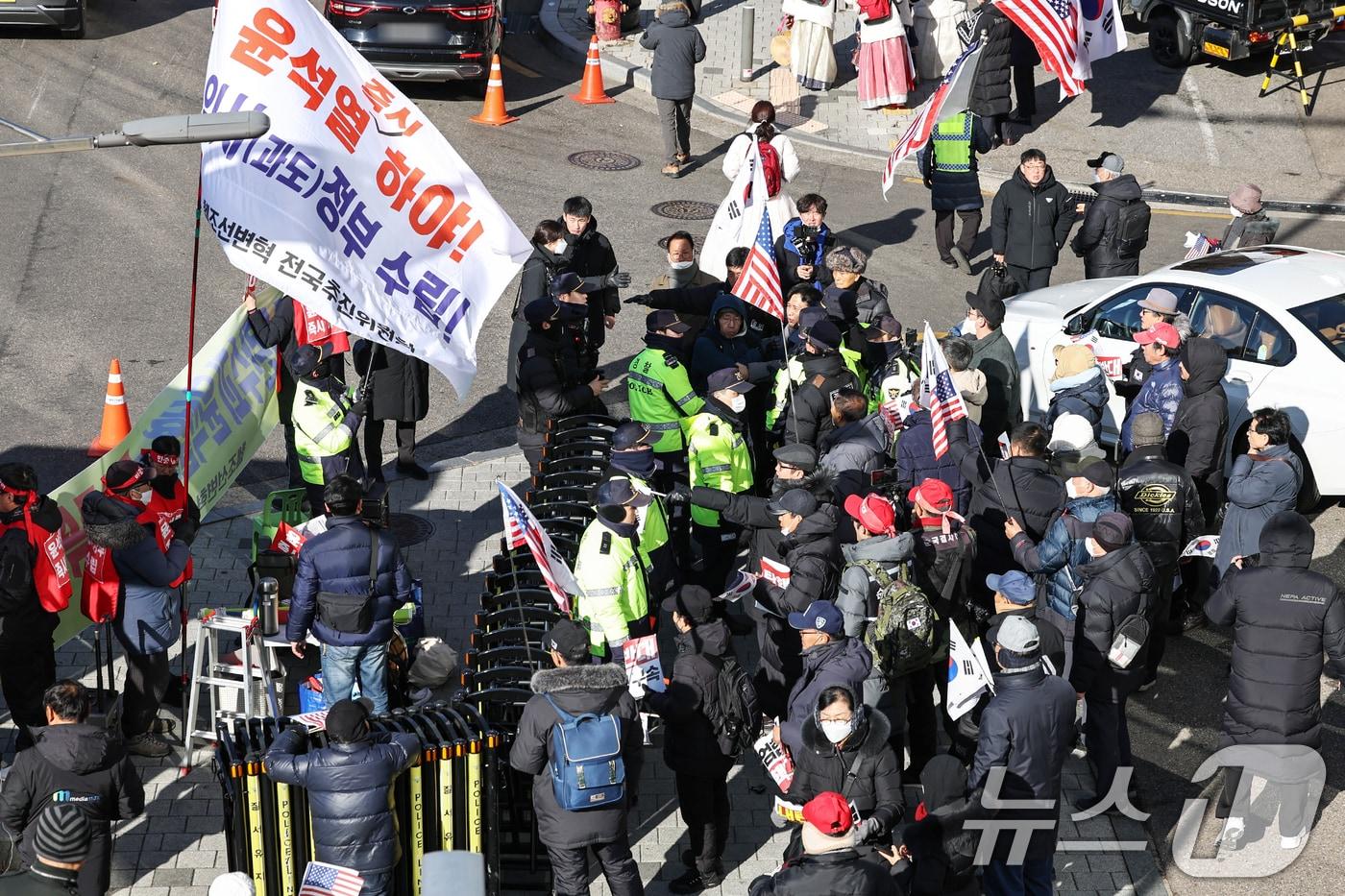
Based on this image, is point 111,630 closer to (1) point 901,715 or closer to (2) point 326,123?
(2) point 326,123

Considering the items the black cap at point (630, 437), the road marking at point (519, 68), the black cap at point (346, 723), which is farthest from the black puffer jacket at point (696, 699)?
the road marking at point (519, 68)

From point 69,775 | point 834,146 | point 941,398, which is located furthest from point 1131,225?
point 69,775

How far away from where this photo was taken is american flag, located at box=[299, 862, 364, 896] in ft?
23.5

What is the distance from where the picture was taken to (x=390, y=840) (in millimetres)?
7266

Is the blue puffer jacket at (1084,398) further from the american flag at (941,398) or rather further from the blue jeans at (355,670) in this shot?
the blue jeans at (355,670)

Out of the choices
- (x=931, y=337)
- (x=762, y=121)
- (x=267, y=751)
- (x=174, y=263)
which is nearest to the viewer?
(x=267, y=751)

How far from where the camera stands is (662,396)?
1044 cm

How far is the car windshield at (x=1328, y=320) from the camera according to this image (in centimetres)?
1139

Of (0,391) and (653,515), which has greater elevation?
(653,515)

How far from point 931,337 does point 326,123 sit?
153 inches

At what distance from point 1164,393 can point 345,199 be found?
577 cm

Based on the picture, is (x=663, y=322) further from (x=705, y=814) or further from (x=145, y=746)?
(x=145, y=746)

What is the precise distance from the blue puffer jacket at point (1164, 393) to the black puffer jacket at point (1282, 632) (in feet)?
8.73

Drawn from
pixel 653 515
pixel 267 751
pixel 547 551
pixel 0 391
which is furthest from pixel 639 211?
pixel 267 751
